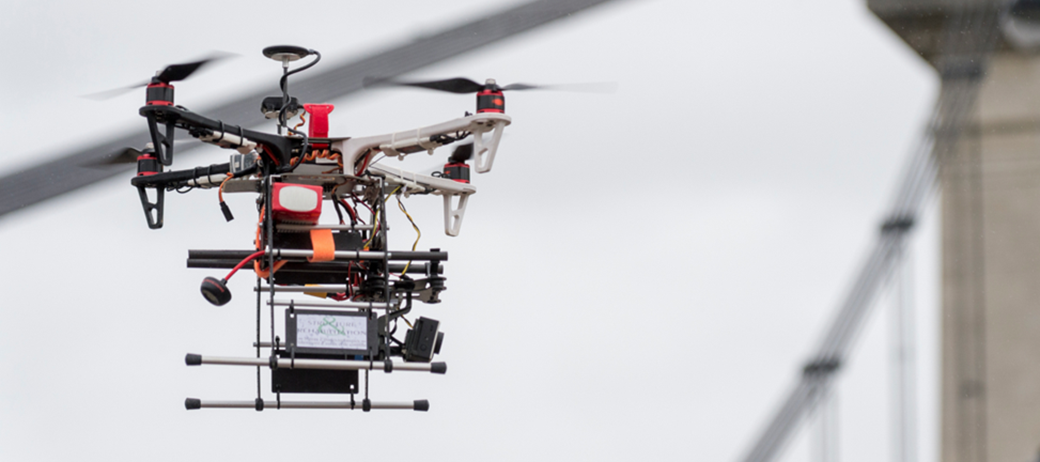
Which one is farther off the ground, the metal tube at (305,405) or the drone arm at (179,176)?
the drone arm at (179,176)

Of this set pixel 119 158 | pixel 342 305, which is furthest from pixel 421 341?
pixel 119 158

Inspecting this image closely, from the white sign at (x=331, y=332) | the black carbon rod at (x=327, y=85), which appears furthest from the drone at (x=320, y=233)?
the black carbon rod at (x=327, y=85)

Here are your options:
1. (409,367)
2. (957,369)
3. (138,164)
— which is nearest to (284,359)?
(409,367)

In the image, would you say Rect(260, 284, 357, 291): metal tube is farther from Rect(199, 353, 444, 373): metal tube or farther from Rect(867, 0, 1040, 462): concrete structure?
Rect(867, 0, 1040, 462): concrete structure

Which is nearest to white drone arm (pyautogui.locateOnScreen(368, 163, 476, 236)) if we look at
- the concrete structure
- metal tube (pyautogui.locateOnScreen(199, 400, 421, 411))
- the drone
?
the drone

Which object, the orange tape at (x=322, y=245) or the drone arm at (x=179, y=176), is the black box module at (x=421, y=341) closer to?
the orange tape at (x=322, y=245)

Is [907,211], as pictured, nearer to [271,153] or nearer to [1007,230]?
[1007,230]

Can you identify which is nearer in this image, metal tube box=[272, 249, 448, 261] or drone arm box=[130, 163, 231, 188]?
metal tube box=[272, 249, 448, 261]
